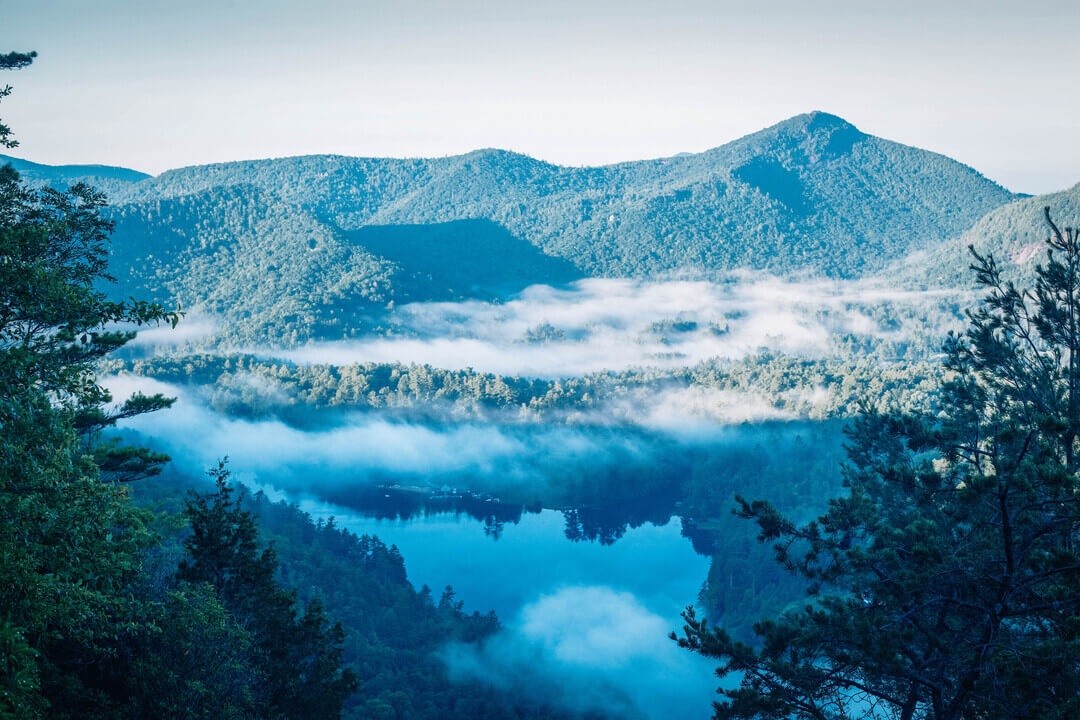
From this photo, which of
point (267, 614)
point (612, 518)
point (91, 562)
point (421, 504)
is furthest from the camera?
point (421, 504)

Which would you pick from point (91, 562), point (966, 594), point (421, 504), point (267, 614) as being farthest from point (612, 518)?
point (91, 562)

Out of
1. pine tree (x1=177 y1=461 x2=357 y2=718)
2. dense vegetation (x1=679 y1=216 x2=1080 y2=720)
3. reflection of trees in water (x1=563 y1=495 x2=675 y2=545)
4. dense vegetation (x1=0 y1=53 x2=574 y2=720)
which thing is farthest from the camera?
reflection of trees in water (x1=563 y1=495 x2=675 y2=545)

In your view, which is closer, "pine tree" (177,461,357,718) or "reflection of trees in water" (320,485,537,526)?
"pine tree" (177,461,357,718)

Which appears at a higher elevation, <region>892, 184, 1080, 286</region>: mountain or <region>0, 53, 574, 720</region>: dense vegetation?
<region>892, 184, 1080, 286</region>: mountain

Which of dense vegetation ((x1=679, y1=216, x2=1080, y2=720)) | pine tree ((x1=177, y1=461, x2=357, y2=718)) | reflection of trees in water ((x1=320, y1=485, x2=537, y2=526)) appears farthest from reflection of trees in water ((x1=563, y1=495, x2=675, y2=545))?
dense vegetation ((x1=679, y1=216, x2=1080, y2=720))

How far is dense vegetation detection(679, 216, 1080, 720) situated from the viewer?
8961 mm

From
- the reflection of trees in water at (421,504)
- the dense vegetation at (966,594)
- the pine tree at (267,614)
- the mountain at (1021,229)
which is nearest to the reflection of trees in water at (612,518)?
the reflection of trees in water at (421,504)

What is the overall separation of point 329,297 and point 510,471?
73.3 metres

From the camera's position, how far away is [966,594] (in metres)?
10.2

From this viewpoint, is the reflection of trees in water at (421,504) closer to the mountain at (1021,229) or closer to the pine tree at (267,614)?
the pine tree at (267,614)

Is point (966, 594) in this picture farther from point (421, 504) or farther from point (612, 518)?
point (421, 504)

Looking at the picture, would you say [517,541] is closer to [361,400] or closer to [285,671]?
[361,400]

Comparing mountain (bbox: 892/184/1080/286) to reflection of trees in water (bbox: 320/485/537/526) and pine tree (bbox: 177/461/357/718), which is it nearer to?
reflection of trees in water (bbox: 320/485/537/526)

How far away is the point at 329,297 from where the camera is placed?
508 feet
